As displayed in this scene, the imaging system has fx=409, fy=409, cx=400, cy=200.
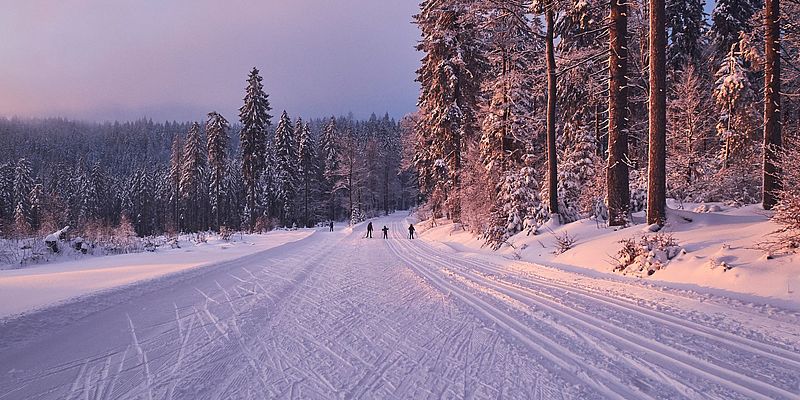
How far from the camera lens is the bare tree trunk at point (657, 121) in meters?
10.2

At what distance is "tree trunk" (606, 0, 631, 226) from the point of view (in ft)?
40.8

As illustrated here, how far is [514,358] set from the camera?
4.00 meters

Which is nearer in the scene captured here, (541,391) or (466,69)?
(541,391)

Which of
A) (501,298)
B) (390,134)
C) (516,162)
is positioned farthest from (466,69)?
(390,134)

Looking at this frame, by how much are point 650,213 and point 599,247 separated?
58.0 inches

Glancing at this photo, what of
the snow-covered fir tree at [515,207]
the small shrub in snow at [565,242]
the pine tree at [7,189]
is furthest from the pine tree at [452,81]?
the pine tree at [7,189]

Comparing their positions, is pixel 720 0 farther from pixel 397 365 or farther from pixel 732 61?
pixel 397 365

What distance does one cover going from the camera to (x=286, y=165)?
55.6 m

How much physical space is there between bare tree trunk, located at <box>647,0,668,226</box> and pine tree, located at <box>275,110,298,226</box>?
4907cm

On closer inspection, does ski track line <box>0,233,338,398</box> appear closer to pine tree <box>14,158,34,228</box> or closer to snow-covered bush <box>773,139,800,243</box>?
snow-covered bush <box>773,139,800,243</box>

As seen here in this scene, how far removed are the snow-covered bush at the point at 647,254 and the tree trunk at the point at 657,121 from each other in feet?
4.09

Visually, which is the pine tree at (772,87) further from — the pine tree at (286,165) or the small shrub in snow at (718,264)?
the pine tree at (286,165)

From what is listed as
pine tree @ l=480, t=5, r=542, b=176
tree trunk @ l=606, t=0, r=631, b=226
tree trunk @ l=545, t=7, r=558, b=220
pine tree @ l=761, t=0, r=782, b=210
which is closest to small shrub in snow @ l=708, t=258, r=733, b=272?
tree trunk @ l=606, t=0, r=631, b=226

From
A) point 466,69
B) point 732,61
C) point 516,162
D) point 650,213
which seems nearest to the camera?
point 650,213
